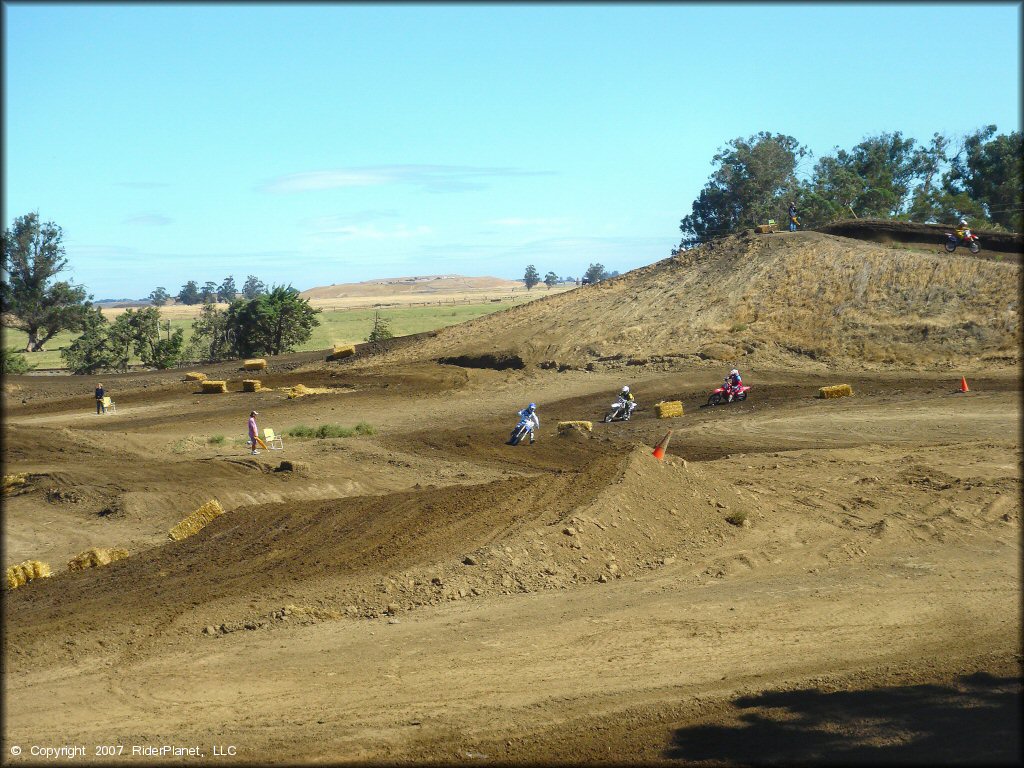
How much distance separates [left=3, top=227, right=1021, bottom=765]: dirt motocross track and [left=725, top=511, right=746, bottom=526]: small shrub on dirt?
27cm

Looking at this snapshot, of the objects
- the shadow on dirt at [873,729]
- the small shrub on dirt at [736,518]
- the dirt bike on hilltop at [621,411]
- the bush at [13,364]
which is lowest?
the shadow on dirt at [873,729]

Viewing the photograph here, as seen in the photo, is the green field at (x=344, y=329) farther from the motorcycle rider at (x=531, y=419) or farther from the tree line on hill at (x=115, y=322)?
the motorcycle rider at (x=531, y=419)

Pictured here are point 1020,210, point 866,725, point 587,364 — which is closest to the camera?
point 866,725

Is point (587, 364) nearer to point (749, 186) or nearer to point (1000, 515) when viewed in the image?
point (1000, 515)

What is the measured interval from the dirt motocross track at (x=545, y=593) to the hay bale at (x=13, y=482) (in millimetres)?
172

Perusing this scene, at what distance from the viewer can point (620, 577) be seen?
49.4 ft

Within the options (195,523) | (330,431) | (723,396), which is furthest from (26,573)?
(723,396)

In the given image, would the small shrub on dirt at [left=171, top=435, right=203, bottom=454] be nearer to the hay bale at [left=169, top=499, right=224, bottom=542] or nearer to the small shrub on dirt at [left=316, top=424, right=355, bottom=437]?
the small shrub on dirt at [left=316, top=424, right=355, bottom=437]

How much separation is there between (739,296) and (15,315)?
53.3m

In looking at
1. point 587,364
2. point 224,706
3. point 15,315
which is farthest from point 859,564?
point 15,315

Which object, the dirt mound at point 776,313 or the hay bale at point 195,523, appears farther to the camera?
the dirt mound at point 776,313

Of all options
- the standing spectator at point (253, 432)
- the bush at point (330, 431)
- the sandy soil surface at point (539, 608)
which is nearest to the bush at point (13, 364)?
the bush at point (330, 431)

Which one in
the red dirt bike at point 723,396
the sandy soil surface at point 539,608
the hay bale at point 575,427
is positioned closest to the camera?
the sandy soil surface at point 539,608

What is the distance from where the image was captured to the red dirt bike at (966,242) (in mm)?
40219
